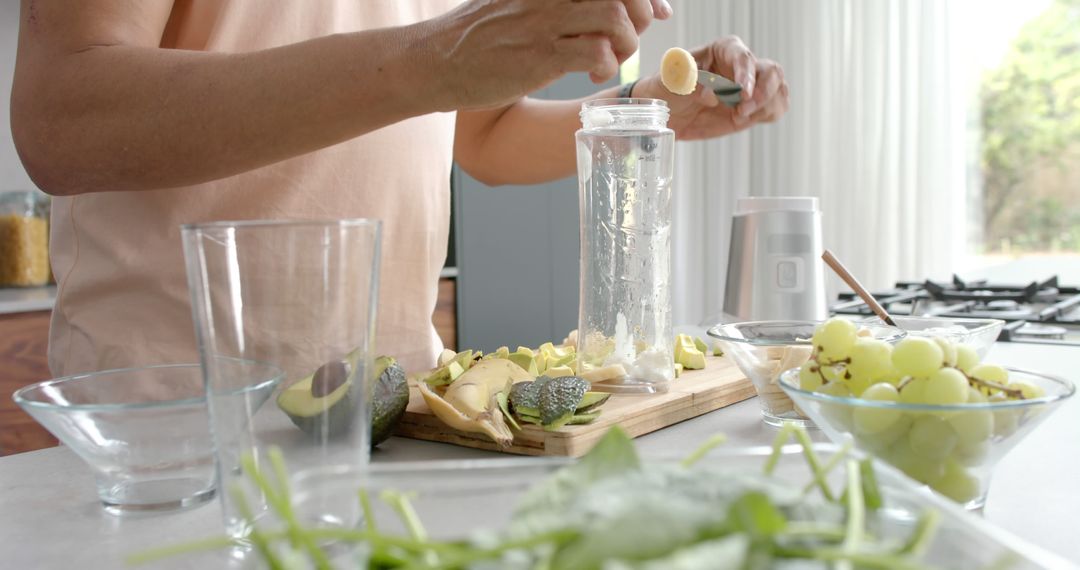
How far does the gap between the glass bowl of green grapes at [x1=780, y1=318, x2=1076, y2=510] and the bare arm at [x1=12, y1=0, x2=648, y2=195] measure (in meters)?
0.40

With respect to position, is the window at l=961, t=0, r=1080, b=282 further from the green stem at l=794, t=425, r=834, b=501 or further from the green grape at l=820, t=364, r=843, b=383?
the green stem at l=794, t=425, r=834, b=501

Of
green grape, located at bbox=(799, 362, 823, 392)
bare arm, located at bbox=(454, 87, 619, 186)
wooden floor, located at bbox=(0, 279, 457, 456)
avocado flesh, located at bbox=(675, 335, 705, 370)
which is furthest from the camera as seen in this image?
wooden floor, located at bbox=(0, 279, 457, 456)

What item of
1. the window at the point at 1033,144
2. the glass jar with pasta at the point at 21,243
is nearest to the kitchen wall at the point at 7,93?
the glass jar with pasta at the point at 21,243

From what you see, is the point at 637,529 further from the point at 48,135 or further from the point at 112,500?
the point at 48,135

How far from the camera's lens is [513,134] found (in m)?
1.43

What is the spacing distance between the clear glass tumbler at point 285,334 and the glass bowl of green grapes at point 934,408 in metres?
0.26

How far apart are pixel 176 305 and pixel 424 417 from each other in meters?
0.40

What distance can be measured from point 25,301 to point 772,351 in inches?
65.7

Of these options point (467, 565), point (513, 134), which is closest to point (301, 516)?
point (467, 565)

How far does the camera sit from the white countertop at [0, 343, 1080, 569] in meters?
0.51

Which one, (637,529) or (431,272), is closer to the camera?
(637,529)

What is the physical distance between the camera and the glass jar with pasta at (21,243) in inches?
85.9

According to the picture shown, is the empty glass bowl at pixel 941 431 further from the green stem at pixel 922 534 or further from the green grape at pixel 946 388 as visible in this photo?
the green stem at pixel 922 534

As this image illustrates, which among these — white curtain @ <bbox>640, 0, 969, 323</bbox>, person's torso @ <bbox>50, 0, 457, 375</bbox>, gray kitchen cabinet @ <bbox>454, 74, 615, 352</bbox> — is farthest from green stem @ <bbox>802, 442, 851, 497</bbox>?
white curtain @ <bbox>640, 0, 969, 323</bbox>
